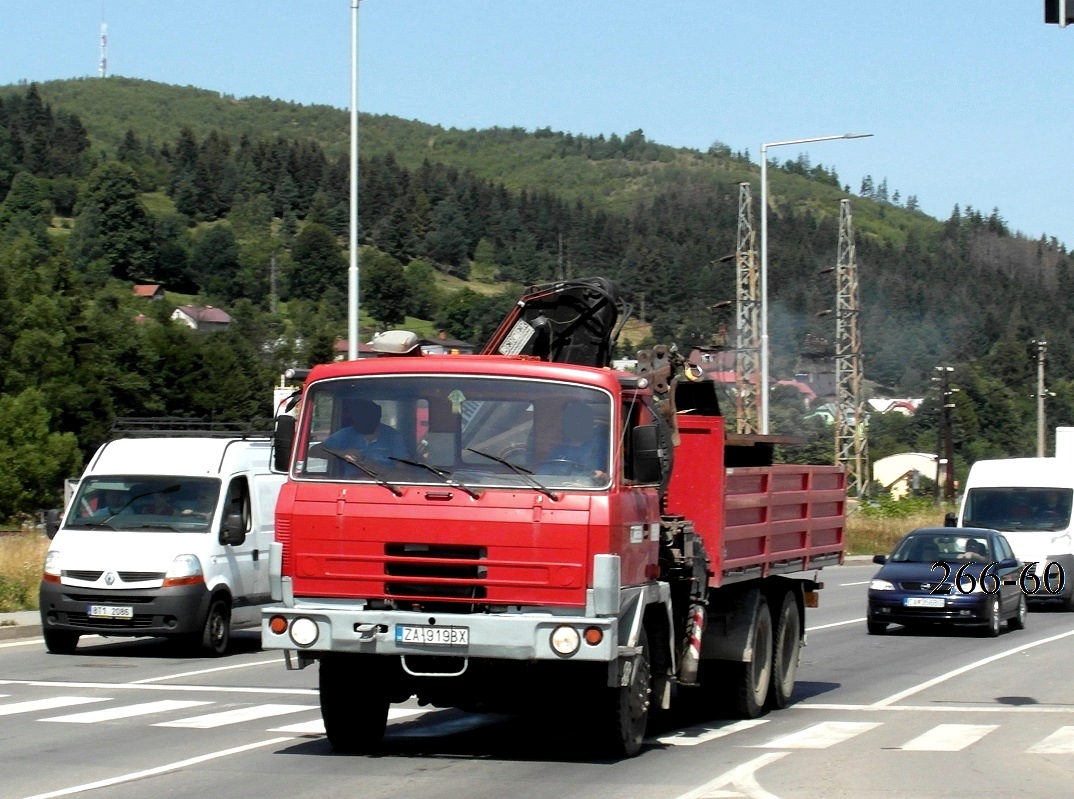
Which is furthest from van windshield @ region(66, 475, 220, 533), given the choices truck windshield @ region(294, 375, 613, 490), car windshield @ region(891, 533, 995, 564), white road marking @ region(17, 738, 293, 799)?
car windshield @ region(891, 533, 995, 564)

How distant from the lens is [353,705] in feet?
33.7

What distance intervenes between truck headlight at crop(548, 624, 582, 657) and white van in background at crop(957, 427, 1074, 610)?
21.1 meters

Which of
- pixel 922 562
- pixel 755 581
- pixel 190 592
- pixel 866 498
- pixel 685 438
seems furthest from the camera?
pixel 866 498

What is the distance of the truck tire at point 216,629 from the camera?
1738cm

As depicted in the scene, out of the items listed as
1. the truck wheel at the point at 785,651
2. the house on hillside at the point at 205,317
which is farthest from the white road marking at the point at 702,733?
the house on hillside at the point at 205,317

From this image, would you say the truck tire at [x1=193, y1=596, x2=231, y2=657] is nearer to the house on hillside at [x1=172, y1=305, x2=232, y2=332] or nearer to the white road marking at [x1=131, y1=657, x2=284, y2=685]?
the white road marking at [x1=131, y1=657, x2=284, y2=685]

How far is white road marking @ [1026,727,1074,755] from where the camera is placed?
10.8 meters

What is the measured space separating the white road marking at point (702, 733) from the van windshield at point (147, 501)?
24.9 feet

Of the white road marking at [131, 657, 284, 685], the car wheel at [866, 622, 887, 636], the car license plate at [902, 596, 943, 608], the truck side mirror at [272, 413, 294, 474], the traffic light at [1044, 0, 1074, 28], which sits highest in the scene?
the traffic light at [1044, 0, 1074, 28]

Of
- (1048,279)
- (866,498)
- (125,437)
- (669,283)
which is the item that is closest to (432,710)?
(125,437)

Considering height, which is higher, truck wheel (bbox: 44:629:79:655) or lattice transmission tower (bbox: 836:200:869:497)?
lattice transmission tower (bbox: 836:200:869:497)

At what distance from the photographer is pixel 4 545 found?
2853 centimetres

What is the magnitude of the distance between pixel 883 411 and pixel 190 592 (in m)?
90.7

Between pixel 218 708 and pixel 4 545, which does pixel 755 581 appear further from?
pixel 4 545
